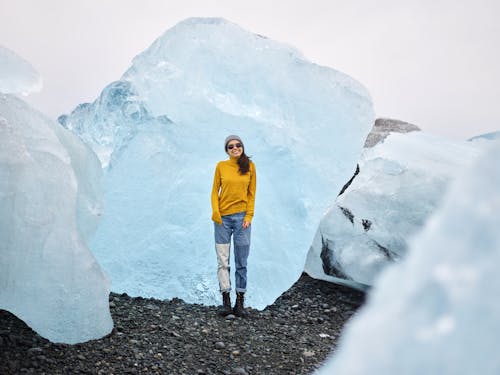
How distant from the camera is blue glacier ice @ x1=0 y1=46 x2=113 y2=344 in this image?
3.43m

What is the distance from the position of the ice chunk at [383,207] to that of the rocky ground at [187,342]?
0.52 metres

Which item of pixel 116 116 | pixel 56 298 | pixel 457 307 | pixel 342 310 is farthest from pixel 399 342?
pixel 116 116

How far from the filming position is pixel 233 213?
14.9ft

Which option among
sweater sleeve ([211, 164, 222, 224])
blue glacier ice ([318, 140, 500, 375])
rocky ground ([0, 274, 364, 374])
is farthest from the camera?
sweater sleeve ([211, 164, 222, 224])

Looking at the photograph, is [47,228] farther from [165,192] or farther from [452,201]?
[452,201]

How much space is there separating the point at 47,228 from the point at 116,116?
2.57 m

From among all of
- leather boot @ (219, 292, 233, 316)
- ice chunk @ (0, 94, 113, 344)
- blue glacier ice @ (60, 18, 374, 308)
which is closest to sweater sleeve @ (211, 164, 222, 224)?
leather boot @ (219, 292, 233, 316)

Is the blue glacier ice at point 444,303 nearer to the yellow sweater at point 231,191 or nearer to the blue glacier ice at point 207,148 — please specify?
the yellow sweater at point 231,191

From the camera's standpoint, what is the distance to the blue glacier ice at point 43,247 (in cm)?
343

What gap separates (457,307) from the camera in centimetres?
77

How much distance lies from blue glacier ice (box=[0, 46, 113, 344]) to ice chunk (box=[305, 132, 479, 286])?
251 cm

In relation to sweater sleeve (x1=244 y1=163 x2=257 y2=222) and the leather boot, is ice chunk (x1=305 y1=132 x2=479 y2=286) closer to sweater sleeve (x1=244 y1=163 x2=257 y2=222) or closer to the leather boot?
sweater sleeve (x1=244 y1=163 x2=257 y2=222)

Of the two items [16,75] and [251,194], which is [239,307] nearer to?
[251,194]

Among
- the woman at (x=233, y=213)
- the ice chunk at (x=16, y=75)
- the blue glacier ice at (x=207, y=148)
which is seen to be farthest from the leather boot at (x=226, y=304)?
the ice chunk at (x=16, y=75)
